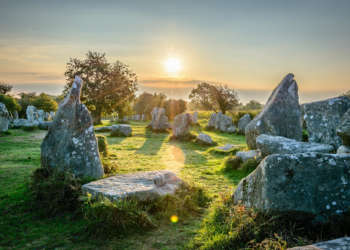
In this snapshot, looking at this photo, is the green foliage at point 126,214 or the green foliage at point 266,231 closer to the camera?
the green foliage at point 266,231

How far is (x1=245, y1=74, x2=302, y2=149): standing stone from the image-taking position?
1091 centimetres

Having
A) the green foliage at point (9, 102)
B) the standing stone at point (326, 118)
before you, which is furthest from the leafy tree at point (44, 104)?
the standing stone at point (326, 118)

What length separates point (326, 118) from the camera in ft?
24.4

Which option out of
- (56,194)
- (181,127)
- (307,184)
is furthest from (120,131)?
(307,184)

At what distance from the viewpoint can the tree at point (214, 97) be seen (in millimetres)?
50688

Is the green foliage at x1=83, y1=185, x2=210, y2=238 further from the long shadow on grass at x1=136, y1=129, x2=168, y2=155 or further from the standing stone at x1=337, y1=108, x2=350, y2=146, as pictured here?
the long shadow on grass at x1=136, y1=129, x2=168, y2=155

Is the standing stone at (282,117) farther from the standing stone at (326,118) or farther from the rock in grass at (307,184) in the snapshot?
the rock in grass at (307,184)

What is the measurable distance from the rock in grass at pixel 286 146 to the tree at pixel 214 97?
43.0 m

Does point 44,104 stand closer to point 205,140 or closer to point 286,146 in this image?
point 205,140

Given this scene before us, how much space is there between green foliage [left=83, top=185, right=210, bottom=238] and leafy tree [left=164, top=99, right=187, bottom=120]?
5190 centimetres

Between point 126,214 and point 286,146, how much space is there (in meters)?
4.97

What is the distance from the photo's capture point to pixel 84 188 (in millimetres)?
5523

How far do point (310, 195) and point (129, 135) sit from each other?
65.6 ft

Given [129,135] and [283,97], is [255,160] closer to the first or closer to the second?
[283,97]
